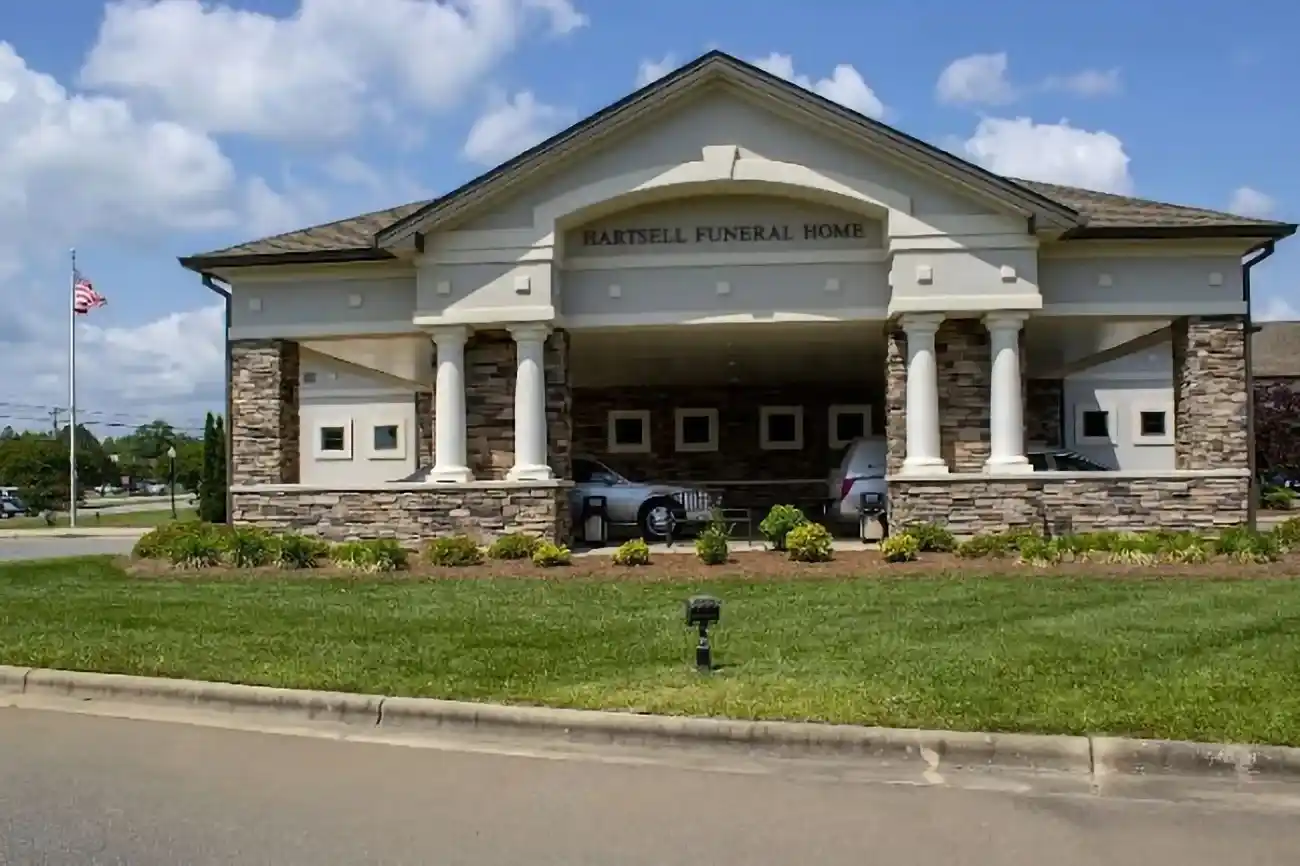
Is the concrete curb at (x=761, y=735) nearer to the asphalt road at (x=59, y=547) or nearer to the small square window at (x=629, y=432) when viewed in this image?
the asphalt road at (x=59, y=547)

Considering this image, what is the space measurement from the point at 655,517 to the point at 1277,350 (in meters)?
46.6

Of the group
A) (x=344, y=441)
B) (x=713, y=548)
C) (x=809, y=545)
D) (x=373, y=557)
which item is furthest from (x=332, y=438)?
(x=809, y=545)

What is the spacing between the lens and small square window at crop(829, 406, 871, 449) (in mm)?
29297

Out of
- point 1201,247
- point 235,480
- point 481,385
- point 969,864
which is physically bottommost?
point 969,864

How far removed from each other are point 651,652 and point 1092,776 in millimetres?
4028

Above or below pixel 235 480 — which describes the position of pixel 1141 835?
below

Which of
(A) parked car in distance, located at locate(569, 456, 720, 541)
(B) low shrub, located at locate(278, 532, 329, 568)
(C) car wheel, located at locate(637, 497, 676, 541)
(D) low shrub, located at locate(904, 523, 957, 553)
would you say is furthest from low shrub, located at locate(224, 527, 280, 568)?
(D) low shrub, located at locate(904, 523, 957, 553)

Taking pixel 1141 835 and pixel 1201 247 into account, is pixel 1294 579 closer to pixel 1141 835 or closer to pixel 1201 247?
pixel 1201 247

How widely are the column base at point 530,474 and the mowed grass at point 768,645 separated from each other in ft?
12.4

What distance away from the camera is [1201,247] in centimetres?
1991

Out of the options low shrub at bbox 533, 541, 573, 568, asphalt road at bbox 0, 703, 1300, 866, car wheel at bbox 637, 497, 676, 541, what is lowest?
asphalt road at bbox 0, 703, 1300, 866

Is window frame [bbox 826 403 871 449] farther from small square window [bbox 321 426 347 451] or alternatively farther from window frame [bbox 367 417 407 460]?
small square window [bbox 321 426 347 451]

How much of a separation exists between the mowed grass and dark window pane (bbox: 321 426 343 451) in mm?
21643

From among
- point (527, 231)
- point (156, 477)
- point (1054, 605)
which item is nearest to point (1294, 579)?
Result: point (1054, 605)
